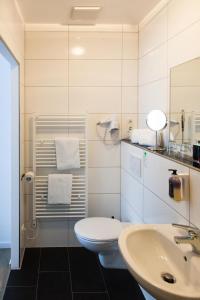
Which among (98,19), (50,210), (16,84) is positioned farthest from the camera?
(50,210)

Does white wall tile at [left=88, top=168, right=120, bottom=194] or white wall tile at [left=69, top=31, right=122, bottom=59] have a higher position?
white wall tile at [left=69, top=31, right=122, bottom=59]

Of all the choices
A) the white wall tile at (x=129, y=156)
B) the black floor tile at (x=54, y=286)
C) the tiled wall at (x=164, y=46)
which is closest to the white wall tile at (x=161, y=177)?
the white wall tile at (x=129, y=156)

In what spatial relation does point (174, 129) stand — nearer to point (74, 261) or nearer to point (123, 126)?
point (123, 126)

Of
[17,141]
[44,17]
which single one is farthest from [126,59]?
[17,141]

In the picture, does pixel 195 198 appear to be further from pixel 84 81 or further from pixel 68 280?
pixel 84 81

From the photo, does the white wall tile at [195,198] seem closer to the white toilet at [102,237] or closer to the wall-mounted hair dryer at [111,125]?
the white toilet at [102,237]

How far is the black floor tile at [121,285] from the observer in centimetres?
241

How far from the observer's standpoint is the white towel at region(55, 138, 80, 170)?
311cm

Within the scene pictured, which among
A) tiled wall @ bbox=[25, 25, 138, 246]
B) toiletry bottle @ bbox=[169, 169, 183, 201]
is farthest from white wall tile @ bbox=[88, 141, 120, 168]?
toiletry bottle @ bbox=[169, 169, 183, 201]

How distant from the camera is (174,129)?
2312 millimetres

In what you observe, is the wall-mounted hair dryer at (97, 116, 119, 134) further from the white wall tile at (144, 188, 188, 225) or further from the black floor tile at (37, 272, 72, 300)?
the black floor tile at (37, 272, 72, 300)

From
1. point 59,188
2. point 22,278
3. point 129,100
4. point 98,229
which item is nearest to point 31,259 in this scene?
point 22,278

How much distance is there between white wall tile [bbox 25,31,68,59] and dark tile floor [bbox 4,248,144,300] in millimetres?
2035

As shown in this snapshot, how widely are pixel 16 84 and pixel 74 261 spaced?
177 centimetres
